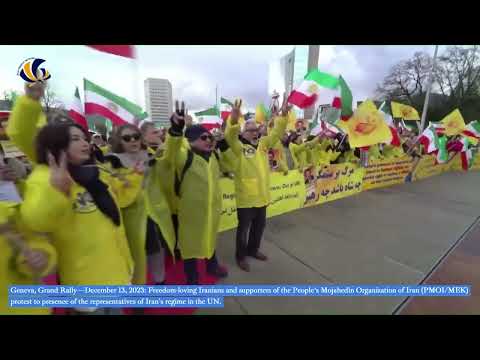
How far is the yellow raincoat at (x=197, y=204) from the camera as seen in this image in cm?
177

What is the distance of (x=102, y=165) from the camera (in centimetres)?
137

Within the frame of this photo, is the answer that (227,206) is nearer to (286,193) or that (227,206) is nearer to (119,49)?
(286,193)

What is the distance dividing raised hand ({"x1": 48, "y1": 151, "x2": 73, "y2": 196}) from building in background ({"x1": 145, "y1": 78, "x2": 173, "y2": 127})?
730mm

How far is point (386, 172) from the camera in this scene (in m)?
5.93

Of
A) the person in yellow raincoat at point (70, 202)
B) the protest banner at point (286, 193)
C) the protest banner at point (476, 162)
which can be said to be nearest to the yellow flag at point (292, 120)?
the protest banner at point (286, 193)

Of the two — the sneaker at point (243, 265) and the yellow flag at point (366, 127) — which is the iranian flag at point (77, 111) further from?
the yellow flag at point (366, 127)

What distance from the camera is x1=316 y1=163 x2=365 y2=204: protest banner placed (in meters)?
4.56

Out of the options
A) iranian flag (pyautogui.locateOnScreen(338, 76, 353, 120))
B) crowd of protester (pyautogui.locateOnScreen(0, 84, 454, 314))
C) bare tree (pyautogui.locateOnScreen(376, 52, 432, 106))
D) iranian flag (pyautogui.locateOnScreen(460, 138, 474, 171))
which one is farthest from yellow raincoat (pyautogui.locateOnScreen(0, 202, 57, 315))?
bare tree (pyautogui.locateOnScreen(376, 52, 432, 106))

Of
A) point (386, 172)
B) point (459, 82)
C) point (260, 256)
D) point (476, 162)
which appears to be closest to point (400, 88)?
point (459, 82)

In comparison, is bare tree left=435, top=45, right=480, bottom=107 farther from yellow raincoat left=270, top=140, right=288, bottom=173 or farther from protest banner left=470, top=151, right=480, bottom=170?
yellow raincoat left=270, top=140, right=288, bottom=173

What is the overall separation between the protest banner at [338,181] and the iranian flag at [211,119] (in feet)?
8.77

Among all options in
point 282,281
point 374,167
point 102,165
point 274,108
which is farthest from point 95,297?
point 374,167

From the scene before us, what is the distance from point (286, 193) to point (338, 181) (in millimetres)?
1523
